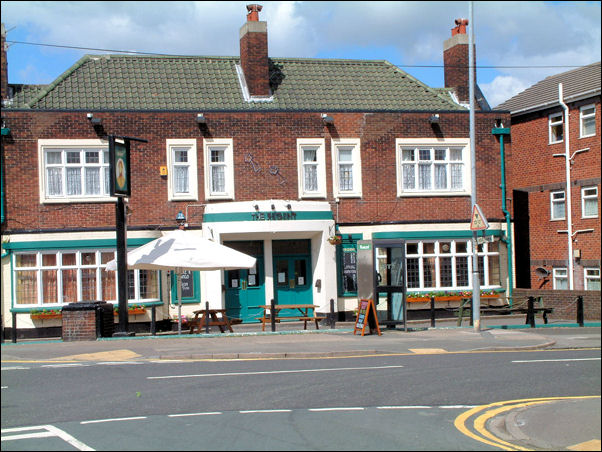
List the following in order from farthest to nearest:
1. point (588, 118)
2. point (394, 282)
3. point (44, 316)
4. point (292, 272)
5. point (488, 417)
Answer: point (292, 272), point (44, 316), point (394, 282), point (588, 118), point (488, 417)

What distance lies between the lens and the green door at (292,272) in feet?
85.8

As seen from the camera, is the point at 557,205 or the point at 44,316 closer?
the point at 44,316

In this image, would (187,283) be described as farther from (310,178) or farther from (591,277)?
(591,277)

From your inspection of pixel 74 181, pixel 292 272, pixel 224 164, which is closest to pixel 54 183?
pixel 74 181

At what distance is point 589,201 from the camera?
25.5 metres

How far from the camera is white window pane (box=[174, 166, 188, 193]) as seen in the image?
2523 centimetres

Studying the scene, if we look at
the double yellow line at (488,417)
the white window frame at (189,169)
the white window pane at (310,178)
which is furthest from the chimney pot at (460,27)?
the double yellow line at (488,417)

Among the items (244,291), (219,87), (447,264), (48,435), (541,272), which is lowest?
(48,435)

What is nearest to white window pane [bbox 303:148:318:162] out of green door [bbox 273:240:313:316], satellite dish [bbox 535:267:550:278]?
green door [bbox 273:240:313:316]

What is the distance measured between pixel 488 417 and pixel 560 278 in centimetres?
1937

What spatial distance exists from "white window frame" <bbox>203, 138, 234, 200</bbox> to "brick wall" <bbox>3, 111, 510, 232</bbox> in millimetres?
161

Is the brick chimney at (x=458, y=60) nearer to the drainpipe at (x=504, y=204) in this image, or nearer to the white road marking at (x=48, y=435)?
the drainpipe at (x=504, y=204)

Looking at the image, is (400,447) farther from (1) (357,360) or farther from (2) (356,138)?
(2) (356,138)

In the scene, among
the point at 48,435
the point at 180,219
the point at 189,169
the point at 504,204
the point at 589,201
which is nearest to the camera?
the point at 48,435
